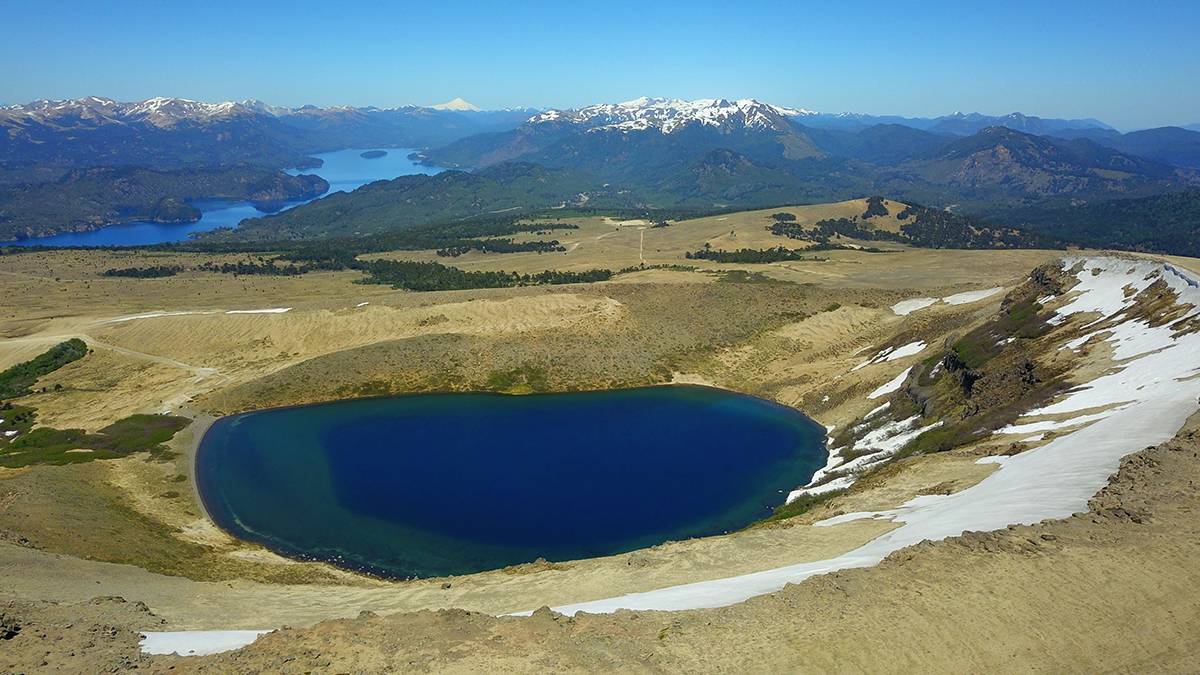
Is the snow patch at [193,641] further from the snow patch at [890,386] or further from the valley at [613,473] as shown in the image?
the snow patch at [890,386]

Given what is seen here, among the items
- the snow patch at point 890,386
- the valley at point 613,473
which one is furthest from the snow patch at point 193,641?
the snow patch at point 890,386

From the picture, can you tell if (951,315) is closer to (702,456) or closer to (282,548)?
(702,456)

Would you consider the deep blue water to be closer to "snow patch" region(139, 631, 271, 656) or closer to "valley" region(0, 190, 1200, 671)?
"valley" region(0, 190, 1200, 671)

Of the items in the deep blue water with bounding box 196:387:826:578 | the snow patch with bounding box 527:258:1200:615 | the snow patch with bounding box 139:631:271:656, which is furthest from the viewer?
the deep blue water with bounding box 196:387:826:578

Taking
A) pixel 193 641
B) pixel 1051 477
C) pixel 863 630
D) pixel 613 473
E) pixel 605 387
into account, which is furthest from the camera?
pixel 605 387

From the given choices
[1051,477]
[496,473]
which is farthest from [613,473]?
[1051,477]

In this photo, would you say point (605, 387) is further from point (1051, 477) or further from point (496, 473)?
point (1051, 477)

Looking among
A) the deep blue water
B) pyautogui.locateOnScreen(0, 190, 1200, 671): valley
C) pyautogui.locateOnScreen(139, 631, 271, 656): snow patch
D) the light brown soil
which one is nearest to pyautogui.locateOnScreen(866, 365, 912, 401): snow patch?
pyautogui.locateOnScreen(0, 190, 1200, 671): valley

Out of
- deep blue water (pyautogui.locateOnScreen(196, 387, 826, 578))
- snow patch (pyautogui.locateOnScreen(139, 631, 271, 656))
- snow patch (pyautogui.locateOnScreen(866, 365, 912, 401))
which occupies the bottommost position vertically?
deep blue water (pyautogui.locateOnScreen(196, 387, 826, 578))

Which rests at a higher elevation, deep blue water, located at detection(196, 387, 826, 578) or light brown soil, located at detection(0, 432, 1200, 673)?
light brown soil, located at detection(0, 432, 1200, 673)

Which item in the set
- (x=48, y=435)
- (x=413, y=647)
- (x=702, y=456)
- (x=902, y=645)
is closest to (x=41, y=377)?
(x=48, y=435)
